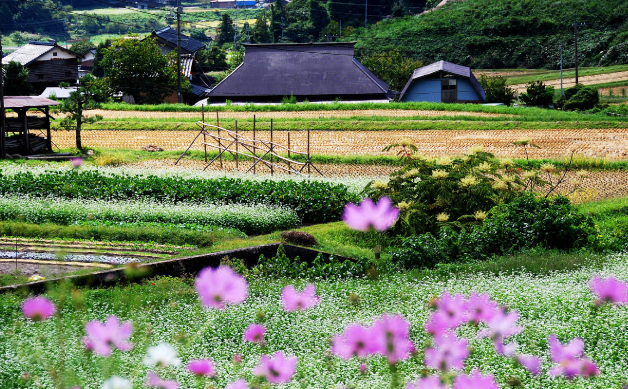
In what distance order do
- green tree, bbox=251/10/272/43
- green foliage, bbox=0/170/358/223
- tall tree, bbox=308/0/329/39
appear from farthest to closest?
tall tree, bbox=308/0/329/39, green tree, bbox=251/10/272/43, green foliage, bbox=0/170/358/223

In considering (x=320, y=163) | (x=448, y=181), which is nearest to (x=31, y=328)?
(x=448, y=181)

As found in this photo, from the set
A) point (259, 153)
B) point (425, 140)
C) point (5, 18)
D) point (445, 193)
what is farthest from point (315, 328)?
point (5, 18)

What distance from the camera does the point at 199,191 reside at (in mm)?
14445

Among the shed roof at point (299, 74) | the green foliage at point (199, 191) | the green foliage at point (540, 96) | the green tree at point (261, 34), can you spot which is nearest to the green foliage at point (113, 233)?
the green foliage at point (199, 191)

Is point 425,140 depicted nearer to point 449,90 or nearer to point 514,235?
point 514,235

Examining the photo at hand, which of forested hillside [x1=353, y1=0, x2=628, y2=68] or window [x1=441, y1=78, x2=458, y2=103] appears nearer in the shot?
window [x1=441, y1=78, x2=458, y2=103]

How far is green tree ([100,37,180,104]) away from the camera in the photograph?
40.8 meters

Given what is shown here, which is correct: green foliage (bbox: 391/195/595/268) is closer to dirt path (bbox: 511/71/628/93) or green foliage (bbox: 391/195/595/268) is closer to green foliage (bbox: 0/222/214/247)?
green foliage (bbox: 0/222/214/247)

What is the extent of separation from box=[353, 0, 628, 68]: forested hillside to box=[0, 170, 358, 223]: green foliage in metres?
47.4

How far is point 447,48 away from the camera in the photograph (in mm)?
61375

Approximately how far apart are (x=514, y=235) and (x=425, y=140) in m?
14.9

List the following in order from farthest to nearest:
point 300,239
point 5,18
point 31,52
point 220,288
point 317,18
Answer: point 5,18
point 317,18
point 31,52
point 300,239
point 220,288

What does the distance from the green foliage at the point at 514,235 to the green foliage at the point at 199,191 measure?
3.48 meters

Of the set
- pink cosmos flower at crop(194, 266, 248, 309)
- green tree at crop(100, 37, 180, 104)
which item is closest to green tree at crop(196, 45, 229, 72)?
green tree at crop(100, 37, 180, 104)
